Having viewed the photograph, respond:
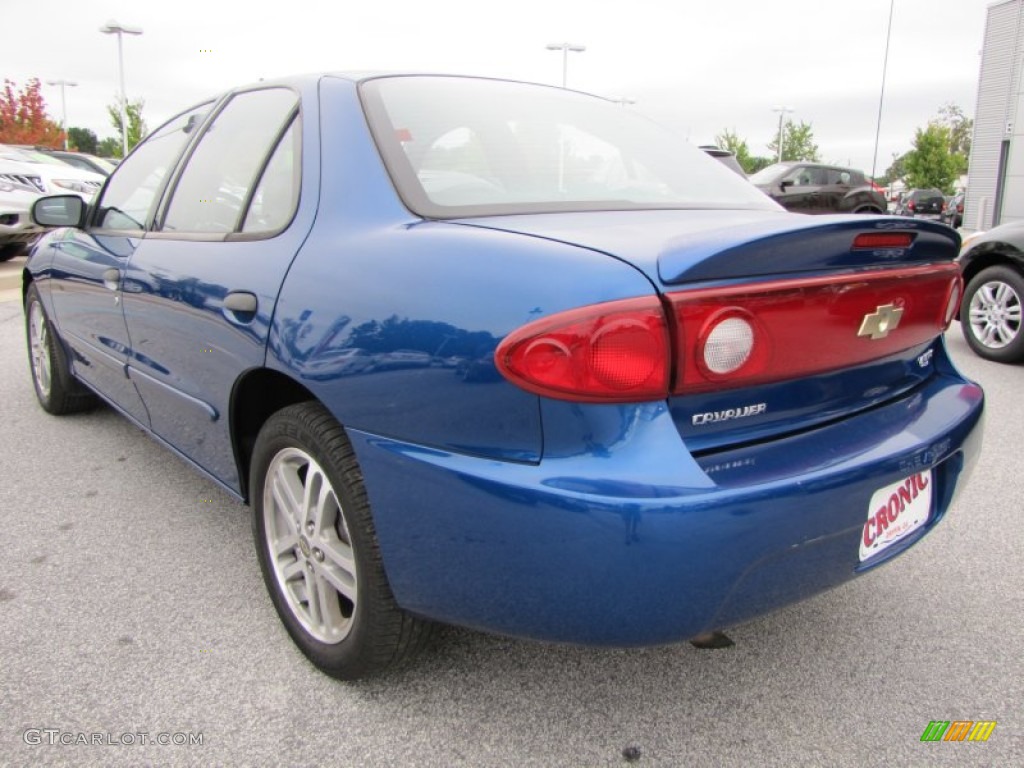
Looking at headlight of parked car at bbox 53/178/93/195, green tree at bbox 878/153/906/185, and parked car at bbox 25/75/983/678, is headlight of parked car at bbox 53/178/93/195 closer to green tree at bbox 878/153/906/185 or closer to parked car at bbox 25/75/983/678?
parked car at bbox 25/75/983/678

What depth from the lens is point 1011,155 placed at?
70.2 ft

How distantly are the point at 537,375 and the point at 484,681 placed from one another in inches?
37.2

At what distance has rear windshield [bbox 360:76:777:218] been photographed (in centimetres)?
192

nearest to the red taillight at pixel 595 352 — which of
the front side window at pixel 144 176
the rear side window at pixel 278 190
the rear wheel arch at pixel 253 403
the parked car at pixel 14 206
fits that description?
the rear wheel arch at pixel 253 403

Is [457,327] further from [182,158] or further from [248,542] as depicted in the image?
[182,158]

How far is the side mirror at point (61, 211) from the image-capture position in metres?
3.33

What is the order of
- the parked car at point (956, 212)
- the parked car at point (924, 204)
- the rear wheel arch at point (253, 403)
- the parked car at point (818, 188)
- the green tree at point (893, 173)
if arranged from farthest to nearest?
the green tree at point (893, 173) → the parked car at point (924, 204) → the parked car at point (956, 212) → the parked car at point (818, 188) → the rear wheel arch at point (253, 403)

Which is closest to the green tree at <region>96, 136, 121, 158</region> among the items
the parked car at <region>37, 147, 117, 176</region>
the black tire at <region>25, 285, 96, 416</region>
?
the parked car at <region>37, 147, 117, 176</region>

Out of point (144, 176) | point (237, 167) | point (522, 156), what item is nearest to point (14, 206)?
point (144, 176)

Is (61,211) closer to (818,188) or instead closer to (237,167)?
(237,167)

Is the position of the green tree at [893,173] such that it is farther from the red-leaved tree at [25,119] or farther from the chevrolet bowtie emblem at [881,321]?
the chevrolet bowtie emblem at [881,321]

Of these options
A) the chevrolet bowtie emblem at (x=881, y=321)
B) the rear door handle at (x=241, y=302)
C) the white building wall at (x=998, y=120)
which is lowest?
the rear door handle at (x=241, y=302)

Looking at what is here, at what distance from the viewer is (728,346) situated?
1465 mm

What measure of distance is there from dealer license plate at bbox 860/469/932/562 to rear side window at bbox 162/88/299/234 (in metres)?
1.56
